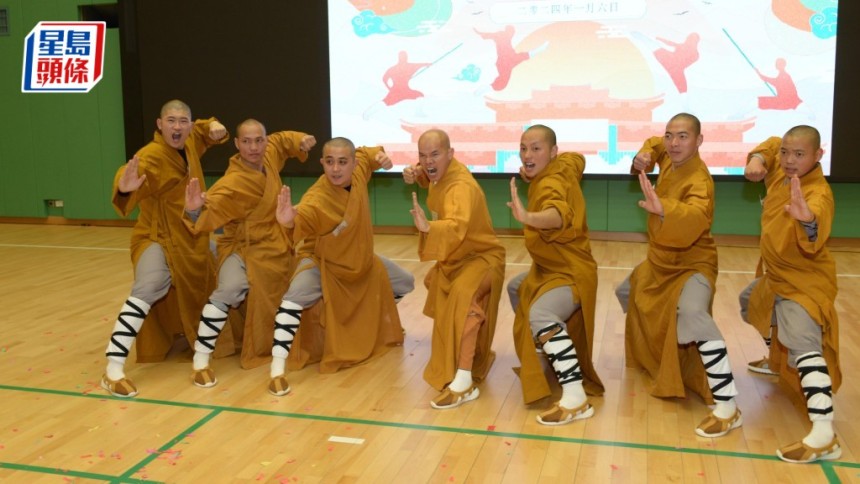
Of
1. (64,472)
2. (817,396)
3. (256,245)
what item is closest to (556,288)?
(817,396)

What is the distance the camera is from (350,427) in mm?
3451

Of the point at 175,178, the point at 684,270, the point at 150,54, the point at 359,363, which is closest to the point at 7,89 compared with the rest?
the point at 150,54

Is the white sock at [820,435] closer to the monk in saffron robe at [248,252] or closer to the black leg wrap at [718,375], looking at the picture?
the black leg wrap at [718,375]

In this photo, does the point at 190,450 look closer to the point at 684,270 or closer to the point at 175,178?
the point at 175,178

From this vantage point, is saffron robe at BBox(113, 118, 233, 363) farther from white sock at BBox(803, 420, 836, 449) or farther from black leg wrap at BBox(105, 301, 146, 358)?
white sock at BBox(803, 420, 836, 449)

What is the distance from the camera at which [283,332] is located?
3979 millimetres

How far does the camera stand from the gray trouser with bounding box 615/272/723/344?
Answer: 10.9 feet

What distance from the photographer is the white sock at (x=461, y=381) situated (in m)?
3.71

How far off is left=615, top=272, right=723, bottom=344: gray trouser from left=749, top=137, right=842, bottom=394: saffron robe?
0.25 m

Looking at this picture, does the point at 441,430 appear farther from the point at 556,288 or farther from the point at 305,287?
the point at 305,287

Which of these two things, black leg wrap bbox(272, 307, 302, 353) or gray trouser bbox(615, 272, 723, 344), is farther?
black leg wrap bbox(272, 307, 302, 353)

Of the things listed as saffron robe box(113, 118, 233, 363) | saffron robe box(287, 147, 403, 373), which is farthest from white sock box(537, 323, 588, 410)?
saffron robe box(113, 118, 233, 363)

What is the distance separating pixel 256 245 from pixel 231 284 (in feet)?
0.91

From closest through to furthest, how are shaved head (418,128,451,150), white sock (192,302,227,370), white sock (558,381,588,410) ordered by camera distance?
1. white sock (558,381,588,410)
2. shaved head (418,128,451,150)
3. white sock (192,302,227,370)
